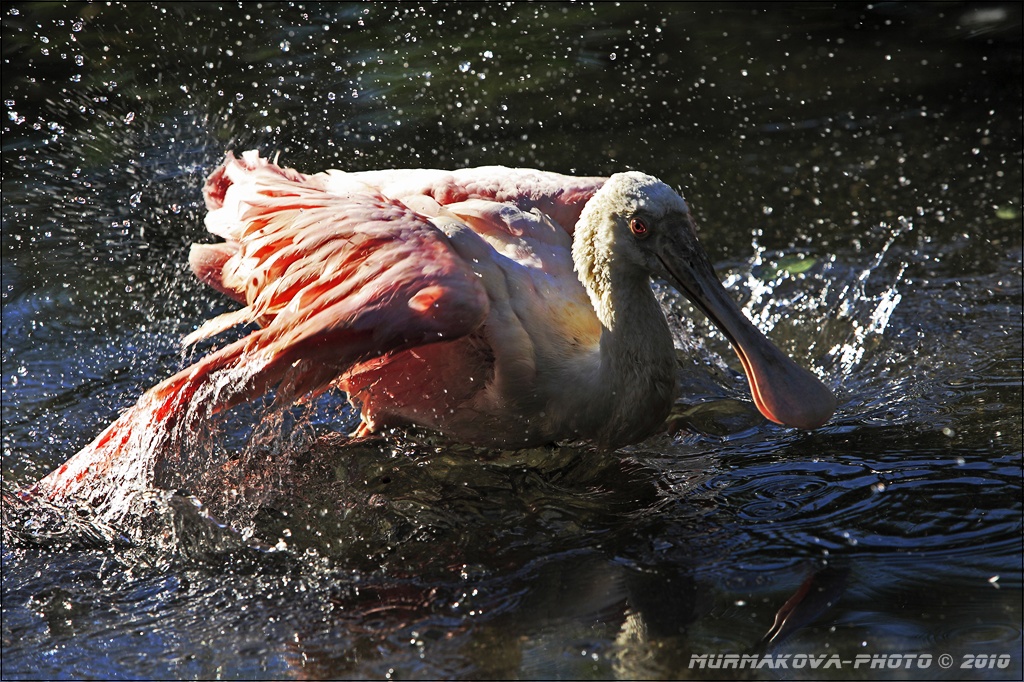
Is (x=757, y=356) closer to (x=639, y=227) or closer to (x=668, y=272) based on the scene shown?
(x=668, y=272)

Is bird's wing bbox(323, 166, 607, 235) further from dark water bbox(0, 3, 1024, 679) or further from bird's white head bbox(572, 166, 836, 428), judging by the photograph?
dark water bbox(0, 3, 1024, 679)

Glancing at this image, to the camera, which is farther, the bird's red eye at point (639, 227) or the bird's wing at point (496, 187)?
the bird's wing at point (496, 187)

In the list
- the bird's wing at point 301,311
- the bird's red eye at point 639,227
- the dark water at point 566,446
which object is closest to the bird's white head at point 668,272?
the bird's red eye at point 639,227

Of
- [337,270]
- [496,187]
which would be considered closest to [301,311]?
[337,270]

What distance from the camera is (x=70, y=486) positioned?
163 inches

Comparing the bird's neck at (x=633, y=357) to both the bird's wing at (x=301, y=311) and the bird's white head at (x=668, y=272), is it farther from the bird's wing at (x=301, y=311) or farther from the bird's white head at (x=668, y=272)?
the bird's wing at (x=301, y=311)

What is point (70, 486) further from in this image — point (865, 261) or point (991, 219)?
point (991, 219)

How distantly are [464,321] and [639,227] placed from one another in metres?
0.66

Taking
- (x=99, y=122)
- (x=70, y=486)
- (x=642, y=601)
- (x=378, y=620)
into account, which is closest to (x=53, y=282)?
(x=99, y=122)

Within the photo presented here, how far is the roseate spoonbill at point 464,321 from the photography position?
Result: 3.82m

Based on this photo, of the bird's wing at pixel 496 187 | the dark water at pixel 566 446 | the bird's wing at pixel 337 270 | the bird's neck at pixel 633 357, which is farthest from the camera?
the bird's wing at pixel 496 187

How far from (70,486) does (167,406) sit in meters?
0.48

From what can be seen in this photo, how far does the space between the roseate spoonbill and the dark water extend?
0.26 meters

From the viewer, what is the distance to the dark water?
3.27 m
